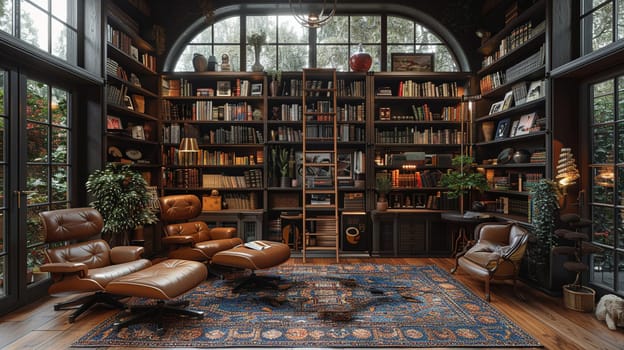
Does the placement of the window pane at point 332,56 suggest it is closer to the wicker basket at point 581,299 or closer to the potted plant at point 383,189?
the potted plant at point 383,189

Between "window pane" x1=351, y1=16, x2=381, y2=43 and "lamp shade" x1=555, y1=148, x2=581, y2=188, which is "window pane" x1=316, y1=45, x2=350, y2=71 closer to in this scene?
"window pane" x1=351, y1=16, x2=381, y2=43

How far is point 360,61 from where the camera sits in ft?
17.3

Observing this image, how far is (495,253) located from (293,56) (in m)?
4.20

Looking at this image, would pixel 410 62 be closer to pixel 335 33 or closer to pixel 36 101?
pixel 335 33

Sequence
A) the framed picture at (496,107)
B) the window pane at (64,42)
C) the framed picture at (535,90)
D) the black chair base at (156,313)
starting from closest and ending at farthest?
the black chair base at (156,313) → the window pane at (64,42) → the framed picture at (535,90) → the framed picture at (496,107)

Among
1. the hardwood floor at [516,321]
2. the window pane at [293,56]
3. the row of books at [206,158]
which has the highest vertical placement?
the window pane at [293,56]

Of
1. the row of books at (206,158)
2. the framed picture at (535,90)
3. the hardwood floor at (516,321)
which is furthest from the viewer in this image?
the row of books at (206,158)

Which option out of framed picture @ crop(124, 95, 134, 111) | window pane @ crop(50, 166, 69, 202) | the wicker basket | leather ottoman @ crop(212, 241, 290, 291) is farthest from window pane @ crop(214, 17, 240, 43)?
the wicker basket

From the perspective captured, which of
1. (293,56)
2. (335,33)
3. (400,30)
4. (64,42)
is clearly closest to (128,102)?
(64,42)

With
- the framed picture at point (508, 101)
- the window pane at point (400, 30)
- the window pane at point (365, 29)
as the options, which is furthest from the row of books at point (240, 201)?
the framed picture at point (508, 101)

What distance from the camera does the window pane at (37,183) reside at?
11.0 feet

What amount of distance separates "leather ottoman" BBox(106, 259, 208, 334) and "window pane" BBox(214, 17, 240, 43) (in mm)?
4023

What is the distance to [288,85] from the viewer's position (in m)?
5.58

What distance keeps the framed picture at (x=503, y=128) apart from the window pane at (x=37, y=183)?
5.68 metres
